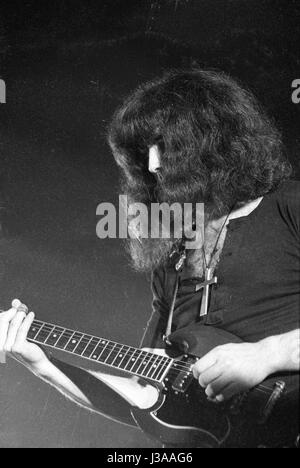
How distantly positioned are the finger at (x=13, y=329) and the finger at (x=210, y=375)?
0.46 meters

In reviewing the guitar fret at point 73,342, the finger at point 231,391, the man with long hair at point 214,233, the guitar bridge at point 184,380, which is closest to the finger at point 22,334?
the man with long hair at point 214,233

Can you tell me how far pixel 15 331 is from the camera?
52.5 inches

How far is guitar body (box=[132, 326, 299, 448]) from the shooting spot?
1.07 metres

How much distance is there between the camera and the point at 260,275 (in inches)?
47.1

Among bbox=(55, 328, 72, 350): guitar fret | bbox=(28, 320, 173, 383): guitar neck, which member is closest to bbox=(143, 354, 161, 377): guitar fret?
bbox=(28, 320, 173, 383): guitar neck

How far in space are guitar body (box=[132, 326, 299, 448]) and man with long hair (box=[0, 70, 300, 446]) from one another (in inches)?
0.9

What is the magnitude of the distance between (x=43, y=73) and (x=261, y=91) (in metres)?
0.59

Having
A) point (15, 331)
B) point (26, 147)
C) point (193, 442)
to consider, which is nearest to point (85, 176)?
point (26, 147)

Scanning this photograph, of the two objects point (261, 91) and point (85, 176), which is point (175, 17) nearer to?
point (261, 91)

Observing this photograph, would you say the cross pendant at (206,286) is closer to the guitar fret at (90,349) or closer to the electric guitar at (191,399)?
the electric guitar at (191,399)

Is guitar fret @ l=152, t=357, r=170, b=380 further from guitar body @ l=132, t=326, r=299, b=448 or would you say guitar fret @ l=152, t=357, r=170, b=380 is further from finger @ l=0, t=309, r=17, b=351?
finger @ l=0, t=309, r=17, b=351

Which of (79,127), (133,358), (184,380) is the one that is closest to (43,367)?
(133,358)

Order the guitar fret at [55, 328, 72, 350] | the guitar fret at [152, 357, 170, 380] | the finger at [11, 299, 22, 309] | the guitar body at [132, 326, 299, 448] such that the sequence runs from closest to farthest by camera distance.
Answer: the guitar body at [132, 326, 299, 448] → the guitar fret at [152, 357, 170, 380] → the guitar fret at [55, 328, 72, 350] → the finger at [11, 299, 22, 309]

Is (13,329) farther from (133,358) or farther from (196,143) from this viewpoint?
(196,143)
